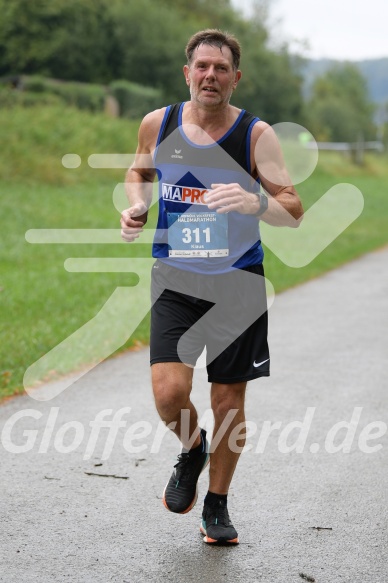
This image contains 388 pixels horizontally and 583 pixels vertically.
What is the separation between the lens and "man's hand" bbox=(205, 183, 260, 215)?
4.03 meters

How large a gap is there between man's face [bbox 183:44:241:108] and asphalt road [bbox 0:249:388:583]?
1.84 meters

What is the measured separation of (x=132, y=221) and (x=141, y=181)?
1.58 feet

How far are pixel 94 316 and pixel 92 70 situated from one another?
131 feet

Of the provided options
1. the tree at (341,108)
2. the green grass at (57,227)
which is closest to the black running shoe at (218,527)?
the green grass at (57,227)

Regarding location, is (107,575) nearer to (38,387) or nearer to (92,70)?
(38,387)

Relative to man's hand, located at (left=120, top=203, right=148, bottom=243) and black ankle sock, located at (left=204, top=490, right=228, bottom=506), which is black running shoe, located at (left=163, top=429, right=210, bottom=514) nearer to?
black ankle sock, located at (left=204, top=490, right=228, bottom=506)

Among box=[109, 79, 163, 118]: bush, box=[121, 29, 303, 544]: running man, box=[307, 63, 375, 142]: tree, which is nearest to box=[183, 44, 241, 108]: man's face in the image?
box=[121, 29, 303, 544]: running man

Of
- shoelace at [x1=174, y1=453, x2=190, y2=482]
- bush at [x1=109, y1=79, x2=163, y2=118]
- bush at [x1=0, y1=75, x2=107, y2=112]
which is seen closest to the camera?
shoelace at [x1=174, y1=453, x2=190, y2=482]

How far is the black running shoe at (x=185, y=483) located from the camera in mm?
4594

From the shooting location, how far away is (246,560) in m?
4.26

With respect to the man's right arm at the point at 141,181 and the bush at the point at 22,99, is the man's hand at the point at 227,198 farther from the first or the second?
the bush at the point at 22,99

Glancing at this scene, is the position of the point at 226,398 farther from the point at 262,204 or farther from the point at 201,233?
the point at 262,204

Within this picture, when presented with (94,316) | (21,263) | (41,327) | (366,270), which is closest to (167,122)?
(41,327)

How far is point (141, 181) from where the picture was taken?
484 centimetres
